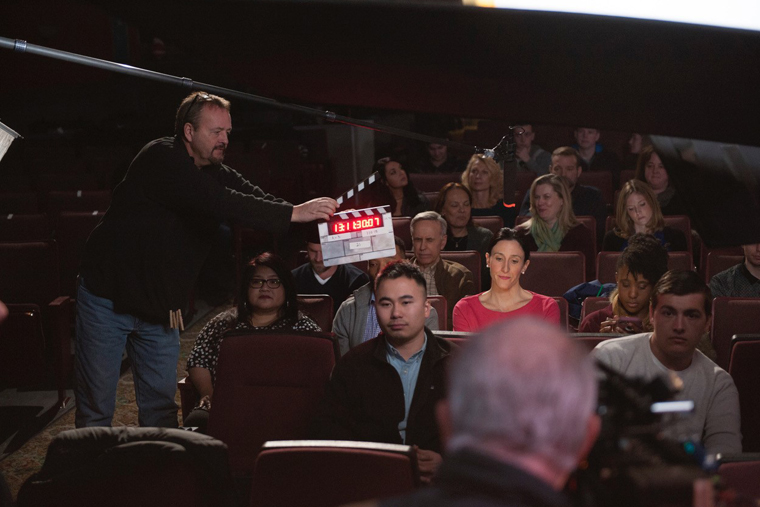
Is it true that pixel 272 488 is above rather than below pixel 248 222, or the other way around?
below

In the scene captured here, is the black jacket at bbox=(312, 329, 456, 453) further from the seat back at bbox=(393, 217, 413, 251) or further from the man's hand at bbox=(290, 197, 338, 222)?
the seat back at bbox=(393, 217, 413, 251)

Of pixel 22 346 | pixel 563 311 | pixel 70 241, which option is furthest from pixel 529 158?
pixel 22 346

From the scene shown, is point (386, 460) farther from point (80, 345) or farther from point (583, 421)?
point (80, 345)

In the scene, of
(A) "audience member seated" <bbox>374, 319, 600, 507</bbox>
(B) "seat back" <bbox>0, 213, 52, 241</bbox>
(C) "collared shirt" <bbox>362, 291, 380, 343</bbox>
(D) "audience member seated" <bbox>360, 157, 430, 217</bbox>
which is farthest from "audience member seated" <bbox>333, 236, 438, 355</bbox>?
(A) "audience member seated" <bbox>374, 319, 600, 507</bbox>

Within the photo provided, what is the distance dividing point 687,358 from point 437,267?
1761 mm

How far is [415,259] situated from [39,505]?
8.56ft

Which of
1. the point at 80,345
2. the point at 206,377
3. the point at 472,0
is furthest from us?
the point at 206,377

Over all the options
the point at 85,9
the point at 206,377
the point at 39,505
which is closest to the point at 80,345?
the point at 206,377

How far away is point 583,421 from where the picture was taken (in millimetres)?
827

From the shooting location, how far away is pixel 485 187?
18.1ft

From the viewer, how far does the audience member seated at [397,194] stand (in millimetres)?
5621

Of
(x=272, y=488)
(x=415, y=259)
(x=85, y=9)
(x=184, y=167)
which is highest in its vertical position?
(x=85, y=9)

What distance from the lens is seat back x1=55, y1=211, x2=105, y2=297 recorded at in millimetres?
4953

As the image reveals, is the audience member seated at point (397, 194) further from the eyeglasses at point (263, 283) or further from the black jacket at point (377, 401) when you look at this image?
the black jacket at point (377, 401)
